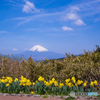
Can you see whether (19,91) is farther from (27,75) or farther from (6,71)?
(6,71)

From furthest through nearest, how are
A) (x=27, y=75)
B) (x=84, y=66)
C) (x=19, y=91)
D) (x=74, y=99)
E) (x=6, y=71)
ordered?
(x=6, y=71)
(x=27, y=75)
(x=84, y=66)
(x=19, y=91)
(x=74, y=99)

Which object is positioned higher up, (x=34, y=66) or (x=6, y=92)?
(x=34, y=66)

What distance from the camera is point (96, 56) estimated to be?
6.56 meters

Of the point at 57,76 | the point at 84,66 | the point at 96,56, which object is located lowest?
the point at 57,76

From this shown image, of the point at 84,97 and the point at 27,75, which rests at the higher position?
the point at 27,75

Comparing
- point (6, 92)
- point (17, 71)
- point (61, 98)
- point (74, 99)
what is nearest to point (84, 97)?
point (74, 99)

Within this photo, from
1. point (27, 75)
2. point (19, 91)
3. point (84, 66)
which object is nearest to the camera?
point (19, 91)

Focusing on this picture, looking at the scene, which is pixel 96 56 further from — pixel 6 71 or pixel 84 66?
pixel 6 71

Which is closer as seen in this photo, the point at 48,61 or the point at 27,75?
the point at 27,75

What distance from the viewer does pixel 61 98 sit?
4586mm

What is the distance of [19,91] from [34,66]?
5.53 feet

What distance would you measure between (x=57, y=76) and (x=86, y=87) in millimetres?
1277

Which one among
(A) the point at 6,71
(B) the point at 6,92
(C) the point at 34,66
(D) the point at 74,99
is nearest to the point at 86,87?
(D) the point at 74,99

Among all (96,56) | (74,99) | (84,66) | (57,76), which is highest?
(96,56)
